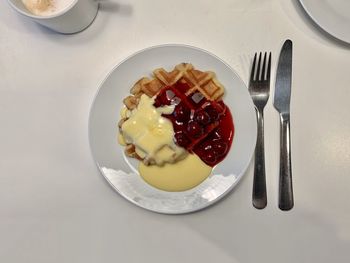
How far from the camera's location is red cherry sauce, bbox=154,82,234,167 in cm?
99

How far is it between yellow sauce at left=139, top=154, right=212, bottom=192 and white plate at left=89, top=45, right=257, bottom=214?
13mm

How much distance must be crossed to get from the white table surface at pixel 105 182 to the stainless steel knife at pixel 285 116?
19mm

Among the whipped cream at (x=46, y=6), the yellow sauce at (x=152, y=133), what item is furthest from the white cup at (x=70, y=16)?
the yellow sauce at (x=152, y=133)

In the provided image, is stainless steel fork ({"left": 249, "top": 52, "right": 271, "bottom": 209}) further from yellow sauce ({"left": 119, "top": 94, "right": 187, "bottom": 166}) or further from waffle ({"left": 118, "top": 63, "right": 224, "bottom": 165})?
yellow sauce ({"left": 119, "top": 94, "right": 187, "bottom": 166})

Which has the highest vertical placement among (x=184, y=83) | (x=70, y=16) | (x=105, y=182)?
(x=70, y=16)

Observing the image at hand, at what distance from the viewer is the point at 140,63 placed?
3.50 ft

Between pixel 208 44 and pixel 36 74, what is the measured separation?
49 cm

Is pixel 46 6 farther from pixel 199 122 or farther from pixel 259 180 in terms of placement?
pixel 259 180

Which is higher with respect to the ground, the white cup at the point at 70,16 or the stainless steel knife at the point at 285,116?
the white cup at the point at 70,16

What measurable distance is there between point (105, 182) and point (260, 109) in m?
0.46

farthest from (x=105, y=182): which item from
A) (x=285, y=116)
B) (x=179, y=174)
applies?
(x=285, y=116)

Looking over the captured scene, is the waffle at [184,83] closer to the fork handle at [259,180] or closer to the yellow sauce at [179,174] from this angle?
the yellow sauce at [179,174]

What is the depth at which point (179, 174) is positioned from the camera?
3.40 feet

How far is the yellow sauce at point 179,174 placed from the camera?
1.03 meters
